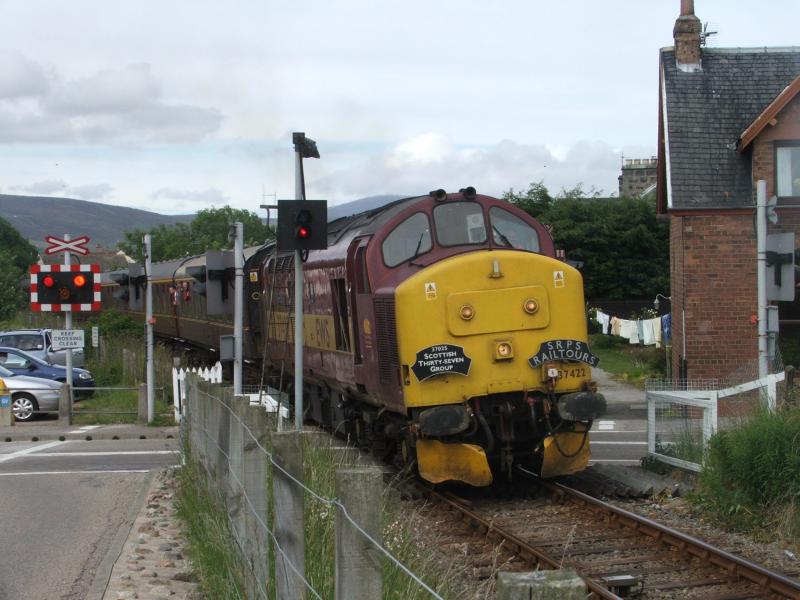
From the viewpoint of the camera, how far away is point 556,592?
2.94m

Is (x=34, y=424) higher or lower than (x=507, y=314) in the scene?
lower

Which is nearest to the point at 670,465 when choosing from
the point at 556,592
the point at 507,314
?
the point at 507,314

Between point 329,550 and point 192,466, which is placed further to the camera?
point 192,466

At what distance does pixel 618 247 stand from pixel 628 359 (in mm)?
11094

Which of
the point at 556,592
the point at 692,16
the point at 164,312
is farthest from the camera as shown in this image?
the point at 164,312

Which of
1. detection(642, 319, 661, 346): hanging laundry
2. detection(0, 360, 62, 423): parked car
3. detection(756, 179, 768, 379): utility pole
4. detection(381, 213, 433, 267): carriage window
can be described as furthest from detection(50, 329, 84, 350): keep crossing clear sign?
detection(642, 319, 661, 346): hanging laundry

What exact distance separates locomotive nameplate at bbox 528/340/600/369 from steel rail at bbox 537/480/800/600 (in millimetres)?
1447

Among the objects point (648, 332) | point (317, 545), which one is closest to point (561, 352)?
point (317, 545)

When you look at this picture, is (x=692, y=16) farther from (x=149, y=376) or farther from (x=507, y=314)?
(x=507, y=314)

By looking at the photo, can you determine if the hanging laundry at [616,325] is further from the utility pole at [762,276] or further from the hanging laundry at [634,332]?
the utility pole at [762,276]

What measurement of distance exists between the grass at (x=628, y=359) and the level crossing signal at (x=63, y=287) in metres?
14.4

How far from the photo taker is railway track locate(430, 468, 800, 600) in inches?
329

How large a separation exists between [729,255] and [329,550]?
1776cm

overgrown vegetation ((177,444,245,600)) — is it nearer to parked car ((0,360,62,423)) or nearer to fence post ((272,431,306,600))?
fence post ((272,431,306,600))
